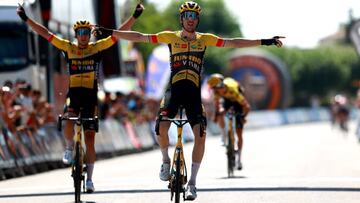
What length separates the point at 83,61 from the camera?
12.9 m

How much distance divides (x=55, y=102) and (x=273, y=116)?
42950 mm

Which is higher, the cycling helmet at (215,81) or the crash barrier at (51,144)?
the cycling helmet at (215,81)

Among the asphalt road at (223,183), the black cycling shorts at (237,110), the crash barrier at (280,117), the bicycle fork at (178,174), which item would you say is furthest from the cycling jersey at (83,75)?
the crash barrier at (280,117)

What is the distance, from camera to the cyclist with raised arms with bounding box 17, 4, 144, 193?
41.8ft

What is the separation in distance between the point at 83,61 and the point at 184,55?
1750 millimetres

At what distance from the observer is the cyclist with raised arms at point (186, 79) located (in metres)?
11.4

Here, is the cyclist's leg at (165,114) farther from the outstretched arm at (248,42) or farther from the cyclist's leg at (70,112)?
the cyclist's leg at (70,112)

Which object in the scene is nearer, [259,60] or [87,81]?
[87,81]

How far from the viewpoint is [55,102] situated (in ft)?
80.3

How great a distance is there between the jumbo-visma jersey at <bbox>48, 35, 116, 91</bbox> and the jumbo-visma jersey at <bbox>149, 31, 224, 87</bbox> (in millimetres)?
1350

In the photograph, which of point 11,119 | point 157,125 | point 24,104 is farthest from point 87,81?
point 24,104

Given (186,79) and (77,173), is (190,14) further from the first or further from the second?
(77,173)

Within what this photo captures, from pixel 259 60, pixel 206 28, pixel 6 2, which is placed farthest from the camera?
pixel 206 28

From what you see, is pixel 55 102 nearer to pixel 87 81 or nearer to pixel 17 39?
pixel 17 39
